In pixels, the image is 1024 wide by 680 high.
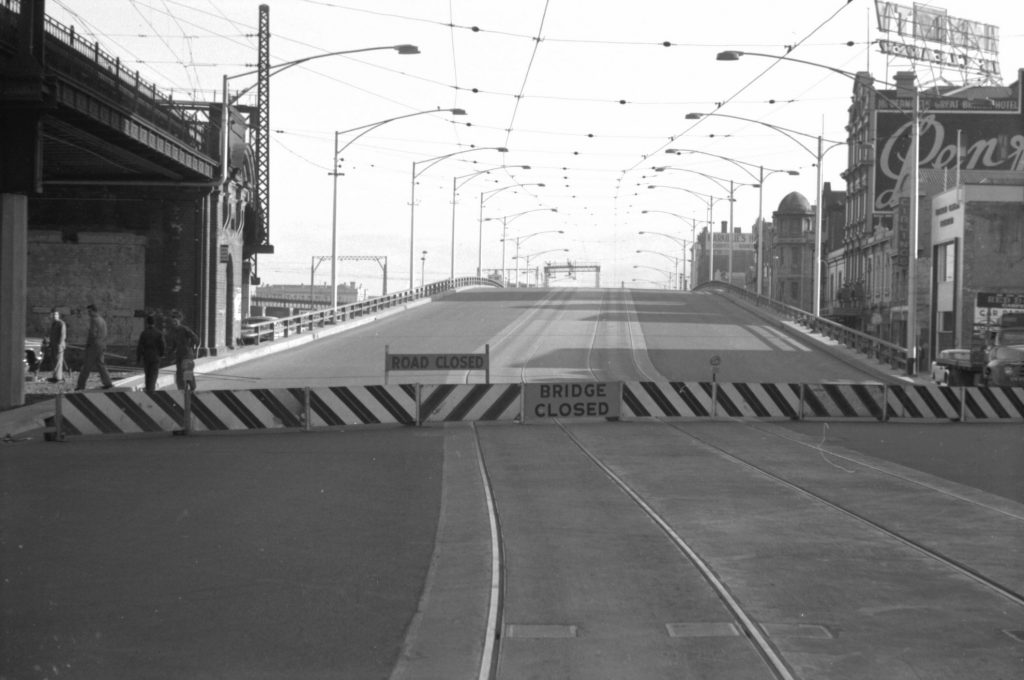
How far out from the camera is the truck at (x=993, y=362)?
2931 centimetres

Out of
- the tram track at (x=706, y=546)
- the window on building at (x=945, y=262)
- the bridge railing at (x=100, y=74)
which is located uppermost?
the bridge railing at (x=100, y=74)

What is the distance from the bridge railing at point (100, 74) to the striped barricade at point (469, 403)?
991 cm

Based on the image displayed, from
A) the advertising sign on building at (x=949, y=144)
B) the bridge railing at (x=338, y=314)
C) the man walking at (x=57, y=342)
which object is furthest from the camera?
the advertising sign on building at (x=949, y=144)

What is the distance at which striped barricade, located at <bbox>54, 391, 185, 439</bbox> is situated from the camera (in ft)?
64.3

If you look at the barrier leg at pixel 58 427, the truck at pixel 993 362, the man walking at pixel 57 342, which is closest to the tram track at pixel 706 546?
the barrier leg at pixel 58 427

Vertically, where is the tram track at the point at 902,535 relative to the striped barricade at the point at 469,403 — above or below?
below

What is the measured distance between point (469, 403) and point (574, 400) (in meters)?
2.12

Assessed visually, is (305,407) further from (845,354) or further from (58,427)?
(845,354)

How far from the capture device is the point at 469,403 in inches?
911

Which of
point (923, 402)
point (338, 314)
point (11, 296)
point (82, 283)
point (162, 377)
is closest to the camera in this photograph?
point (11, 296)

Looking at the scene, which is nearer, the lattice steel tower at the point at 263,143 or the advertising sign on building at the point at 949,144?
the lattice steel tower at the point at 263,143

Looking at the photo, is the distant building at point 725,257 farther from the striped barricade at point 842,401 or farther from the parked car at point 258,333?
the striped barricade at point 842,401

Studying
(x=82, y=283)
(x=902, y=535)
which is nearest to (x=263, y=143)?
(x=82, y=283)

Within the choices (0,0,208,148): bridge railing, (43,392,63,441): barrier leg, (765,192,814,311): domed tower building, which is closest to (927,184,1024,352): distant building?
(0,0,208,148): bridge railing
